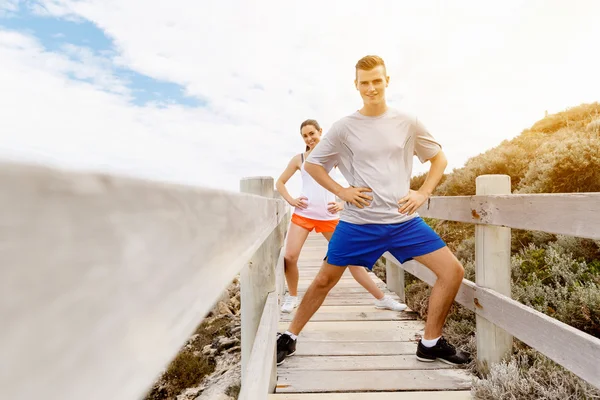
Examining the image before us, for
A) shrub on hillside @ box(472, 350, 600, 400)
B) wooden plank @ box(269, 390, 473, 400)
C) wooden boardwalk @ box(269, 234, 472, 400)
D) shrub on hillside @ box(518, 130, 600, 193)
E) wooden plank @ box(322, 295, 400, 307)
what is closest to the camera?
shrub on hillside @ box(472, 350, 600, 400)

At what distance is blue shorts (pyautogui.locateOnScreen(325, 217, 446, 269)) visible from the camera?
9.84ft

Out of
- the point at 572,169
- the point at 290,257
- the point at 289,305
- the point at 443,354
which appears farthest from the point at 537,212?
the point at 572,169

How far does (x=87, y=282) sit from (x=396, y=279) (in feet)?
17.6

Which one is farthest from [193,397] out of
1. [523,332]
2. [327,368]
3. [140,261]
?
[140,261]

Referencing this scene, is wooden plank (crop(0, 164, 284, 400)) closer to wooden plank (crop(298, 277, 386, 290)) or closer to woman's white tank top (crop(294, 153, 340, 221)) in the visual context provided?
woman's white tank top (crop(294, 153, 340, 221))

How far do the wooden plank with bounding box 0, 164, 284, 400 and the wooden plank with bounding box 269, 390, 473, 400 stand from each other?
2.63 m

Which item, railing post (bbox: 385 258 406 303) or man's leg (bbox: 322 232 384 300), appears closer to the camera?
man's leg (bbox: 322 232 384 300)

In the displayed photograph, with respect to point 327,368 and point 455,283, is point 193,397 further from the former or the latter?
point 455,283

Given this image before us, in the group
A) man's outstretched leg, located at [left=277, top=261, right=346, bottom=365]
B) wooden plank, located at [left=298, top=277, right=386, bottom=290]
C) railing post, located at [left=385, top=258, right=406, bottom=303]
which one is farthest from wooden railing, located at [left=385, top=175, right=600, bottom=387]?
wooden plank, located at [left=298, top=277, right=386, bottom=290]

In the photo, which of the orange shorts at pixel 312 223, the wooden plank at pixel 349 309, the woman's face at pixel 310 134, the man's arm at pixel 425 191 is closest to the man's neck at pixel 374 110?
the man's arm at pixel 425 191

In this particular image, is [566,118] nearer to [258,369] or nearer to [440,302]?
[440,302]

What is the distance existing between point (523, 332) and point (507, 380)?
1.06 feet

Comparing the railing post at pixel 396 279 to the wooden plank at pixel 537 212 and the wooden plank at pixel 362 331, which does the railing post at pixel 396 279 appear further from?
the wooden plank at pixel 537 212

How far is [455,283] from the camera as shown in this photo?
304cm
